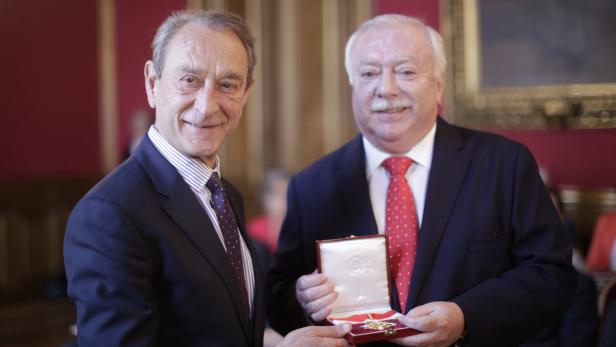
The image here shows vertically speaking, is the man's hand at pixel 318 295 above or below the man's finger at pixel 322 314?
above

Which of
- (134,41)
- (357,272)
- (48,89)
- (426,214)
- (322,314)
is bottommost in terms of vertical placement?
A: (322,314)

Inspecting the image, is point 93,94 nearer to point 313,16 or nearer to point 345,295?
point 313,16

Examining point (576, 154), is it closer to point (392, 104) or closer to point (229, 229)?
point (392, 104)

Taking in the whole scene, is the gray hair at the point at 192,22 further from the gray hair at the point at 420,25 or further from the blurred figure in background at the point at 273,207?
the blurred figure in background at the point at 273,207

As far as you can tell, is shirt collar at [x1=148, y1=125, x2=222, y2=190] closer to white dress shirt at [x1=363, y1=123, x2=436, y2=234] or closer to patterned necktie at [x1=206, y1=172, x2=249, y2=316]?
patterned necktie at [x1=206, y1=172, x2=249, y2=316]

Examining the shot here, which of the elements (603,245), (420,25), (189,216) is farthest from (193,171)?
(603,245)

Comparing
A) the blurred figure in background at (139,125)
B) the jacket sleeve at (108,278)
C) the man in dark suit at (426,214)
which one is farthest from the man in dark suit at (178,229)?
the blurred figure in background at (139,125)

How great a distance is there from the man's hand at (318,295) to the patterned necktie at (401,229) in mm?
220

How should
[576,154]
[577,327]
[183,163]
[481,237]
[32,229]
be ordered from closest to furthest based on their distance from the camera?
1. [183,163]
2. [481,237]
3. [577,327]
4. [576,154]
5. [32,229]

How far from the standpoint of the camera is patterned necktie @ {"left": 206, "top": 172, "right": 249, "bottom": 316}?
66.3 inches

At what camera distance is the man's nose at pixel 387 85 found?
210cm

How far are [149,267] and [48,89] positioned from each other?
19.5 feet

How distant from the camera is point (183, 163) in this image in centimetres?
167

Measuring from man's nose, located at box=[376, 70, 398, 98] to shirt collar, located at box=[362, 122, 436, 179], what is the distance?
0.19 metres
